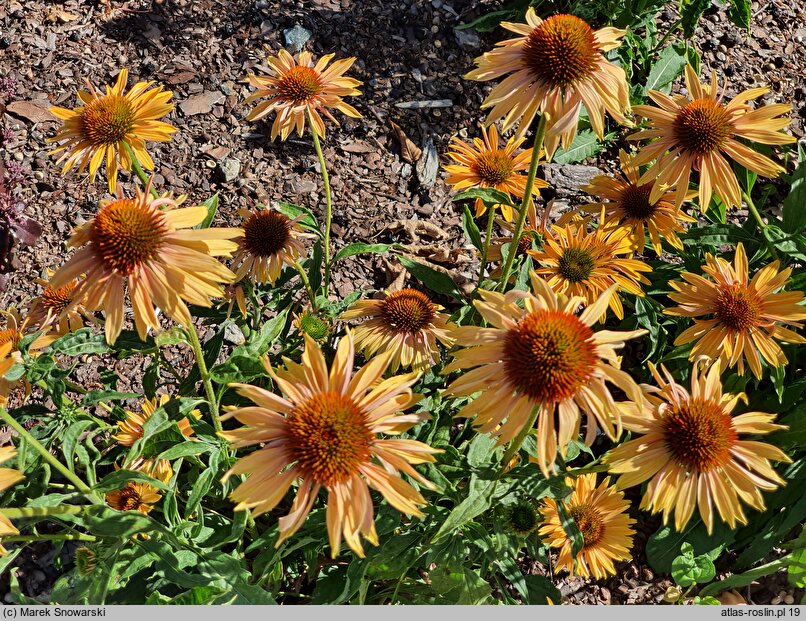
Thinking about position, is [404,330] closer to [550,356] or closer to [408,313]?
[408,313]

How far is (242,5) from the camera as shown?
418cm

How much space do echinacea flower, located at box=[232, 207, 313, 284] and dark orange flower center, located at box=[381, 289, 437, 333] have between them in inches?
15.2

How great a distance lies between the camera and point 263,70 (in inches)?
155

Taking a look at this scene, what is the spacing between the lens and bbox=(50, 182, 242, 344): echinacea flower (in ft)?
5.51

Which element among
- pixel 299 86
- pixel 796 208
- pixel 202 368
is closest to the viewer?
pixel 202 368

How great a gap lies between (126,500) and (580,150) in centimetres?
283

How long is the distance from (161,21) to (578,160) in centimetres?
257

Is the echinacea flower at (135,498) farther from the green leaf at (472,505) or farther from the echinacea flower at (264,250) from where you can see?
the green leaf at (472,505)

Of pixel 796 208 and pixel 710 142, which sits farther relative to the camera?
pixel 796 208

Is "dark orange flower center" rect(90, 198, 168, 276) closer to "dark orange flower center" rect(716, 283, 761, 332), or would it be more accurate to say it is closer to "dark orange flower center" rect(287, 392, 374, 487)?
"dark orange flower center" rect(287, 392, 374, 487)

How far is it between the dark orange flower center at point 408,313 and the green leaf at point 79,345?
0.95 m

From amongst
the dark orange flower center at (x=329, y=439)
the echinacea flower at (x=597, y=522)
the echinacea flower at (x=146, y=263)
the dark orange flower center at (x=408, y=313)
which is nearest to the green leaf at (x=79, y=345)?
the echinacea flower at (x=146, y=263)

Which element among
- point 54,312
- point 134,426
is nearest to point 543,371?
point 134,426
